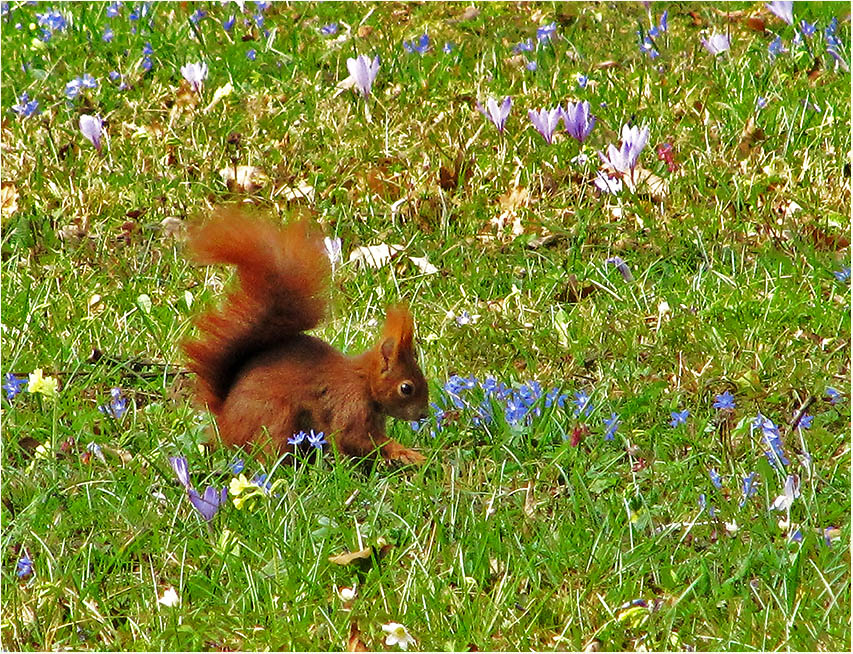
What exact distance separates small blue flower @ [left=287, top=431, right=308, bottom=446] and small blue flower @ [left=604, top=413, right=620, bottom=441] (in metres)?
0.83

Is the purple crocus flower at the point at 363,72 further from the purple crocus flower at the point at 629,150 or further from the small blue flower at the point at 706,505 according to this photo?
the small blue flower at the point at 706,505

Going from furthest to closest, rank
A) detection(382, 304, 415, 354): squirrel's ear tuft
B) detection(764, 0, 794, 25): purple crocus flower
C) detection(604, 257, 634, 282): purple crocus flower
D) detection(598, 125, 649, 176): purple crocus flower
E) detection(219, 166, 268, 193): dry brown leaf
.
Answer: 1. detection(764, 0, 794, 25): purple crocus flower
2. detection(219, 166, 268, 193): dry brown leaf
3. detection(598, 125, 649, 176): purple crocus flower
4. detection(604, 257, 634, 282): purple crocus flower
5. detection(382, 304, 415, 354): squirrel's ear tuft

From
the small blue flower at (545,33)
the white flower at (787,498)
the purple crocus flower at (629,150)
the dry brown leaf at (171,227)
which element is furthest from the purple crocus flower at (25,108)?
the white flower at (787,498)

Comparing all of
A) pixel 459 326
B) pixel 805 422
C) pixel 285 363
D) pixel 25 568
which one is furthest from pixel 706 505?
pixel 25 568

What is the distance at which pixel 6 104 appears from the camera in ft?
19.5

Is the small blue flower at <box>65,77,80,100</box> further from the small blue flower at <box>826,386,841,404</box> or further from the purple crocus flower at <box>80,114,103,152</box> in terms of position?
the small blue flower at <box>826,386,841,404</box>

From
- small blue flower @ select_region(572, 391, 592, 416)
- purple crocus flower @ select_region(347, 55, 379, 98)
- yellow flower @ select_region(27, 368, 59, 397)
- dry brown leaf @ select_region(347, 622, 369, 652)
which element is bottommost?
dry brown leaf @ select_region(347, 622, 369, 652)

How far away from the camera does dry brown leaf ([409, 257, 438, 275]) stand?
451 centimetres

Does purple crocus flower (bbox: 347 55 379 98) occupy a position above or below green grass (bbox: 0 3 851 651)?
above

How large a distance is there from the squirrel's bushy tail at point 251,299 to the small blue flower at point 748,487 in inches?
46.2

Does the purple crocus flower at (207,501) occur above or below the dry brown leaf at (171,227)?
below

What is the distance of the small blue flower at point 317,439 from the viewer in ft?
10.3

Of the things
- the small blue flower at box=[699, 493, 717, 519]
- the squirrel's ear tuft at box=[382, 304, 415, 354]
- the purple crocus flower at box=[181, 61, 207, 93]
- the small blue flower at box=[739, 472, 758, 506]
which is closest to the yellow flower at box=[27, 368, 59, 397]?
the squirrel's ear tuft at box=[382, 304, 415, 354]

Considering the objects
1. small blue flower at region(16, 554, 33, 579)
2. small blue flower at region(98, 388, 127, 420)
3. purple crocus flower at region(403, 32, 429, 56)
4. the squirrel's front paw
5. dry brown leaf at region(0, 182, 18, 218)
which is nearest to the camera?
small blue flower at region(16, 554, 33, 579)
